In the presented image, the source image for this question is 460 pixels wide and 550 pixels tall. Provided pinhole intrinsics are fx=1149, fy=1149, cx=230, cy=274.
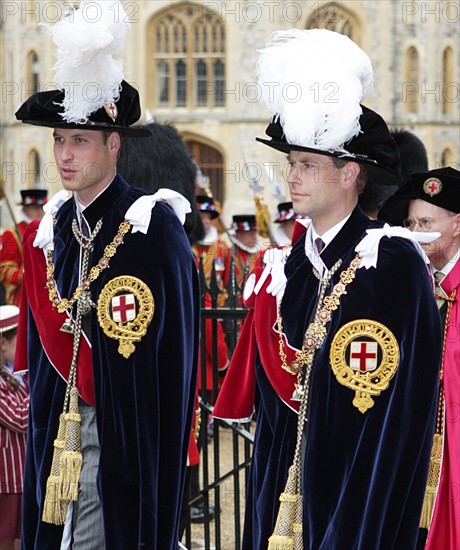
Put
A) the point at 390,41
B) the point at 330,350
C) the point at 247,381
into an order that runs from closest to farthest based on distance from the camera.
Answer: the point at 330,350
the point at 247,381
the point at 390,41

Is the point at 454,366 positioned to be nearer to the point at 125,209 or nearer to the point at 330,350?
the point at 330,350

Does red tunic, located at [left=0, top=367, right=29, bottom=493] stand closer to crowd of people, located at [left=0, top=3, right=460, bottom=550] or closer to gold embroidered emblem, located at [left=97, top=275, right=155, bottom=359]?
crowd of people, located at [left=0, top=3, right=460, bottom=550]

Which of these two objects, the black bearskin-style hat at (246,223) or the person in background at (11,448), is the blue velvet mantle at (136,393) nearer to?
the person in background at (11,448)

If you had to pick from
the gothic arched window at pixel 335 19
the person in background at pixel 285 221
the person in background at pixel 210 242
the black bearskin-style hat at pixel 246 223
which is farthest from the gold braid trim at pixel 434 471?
the gothic arched window at pixel 335 19

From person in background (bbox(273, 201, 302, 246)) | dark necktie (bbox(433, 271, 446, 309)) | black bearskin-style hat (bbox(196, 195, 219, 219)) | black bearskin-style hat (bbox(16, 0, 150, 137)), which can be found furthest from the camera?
black bearskin-style hat (bbox(196, 195, 219, 219))

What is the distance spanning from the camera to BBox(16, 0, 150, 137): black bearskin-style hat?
4.06 metres

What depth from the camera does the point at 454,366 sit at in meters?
4.23

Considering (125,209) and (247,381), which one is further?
(125,209)

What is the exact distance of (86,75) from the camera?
4105 mm

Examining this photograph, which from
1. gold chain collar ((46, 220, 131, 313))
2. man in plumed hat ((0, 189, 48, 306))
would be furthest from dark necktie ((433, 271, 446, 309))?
man in plumed hat ((0, 189, 48, 306))

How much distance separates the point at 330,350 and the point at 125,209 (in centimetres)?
104

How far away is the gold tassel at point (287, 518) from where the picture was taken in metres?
3.52

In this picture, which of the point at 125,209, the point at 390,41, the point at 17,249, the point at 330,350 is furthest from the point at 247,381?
the point at 390,41

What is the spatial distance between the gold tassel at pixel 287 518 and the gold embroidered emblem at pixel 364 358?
0.32 metres
